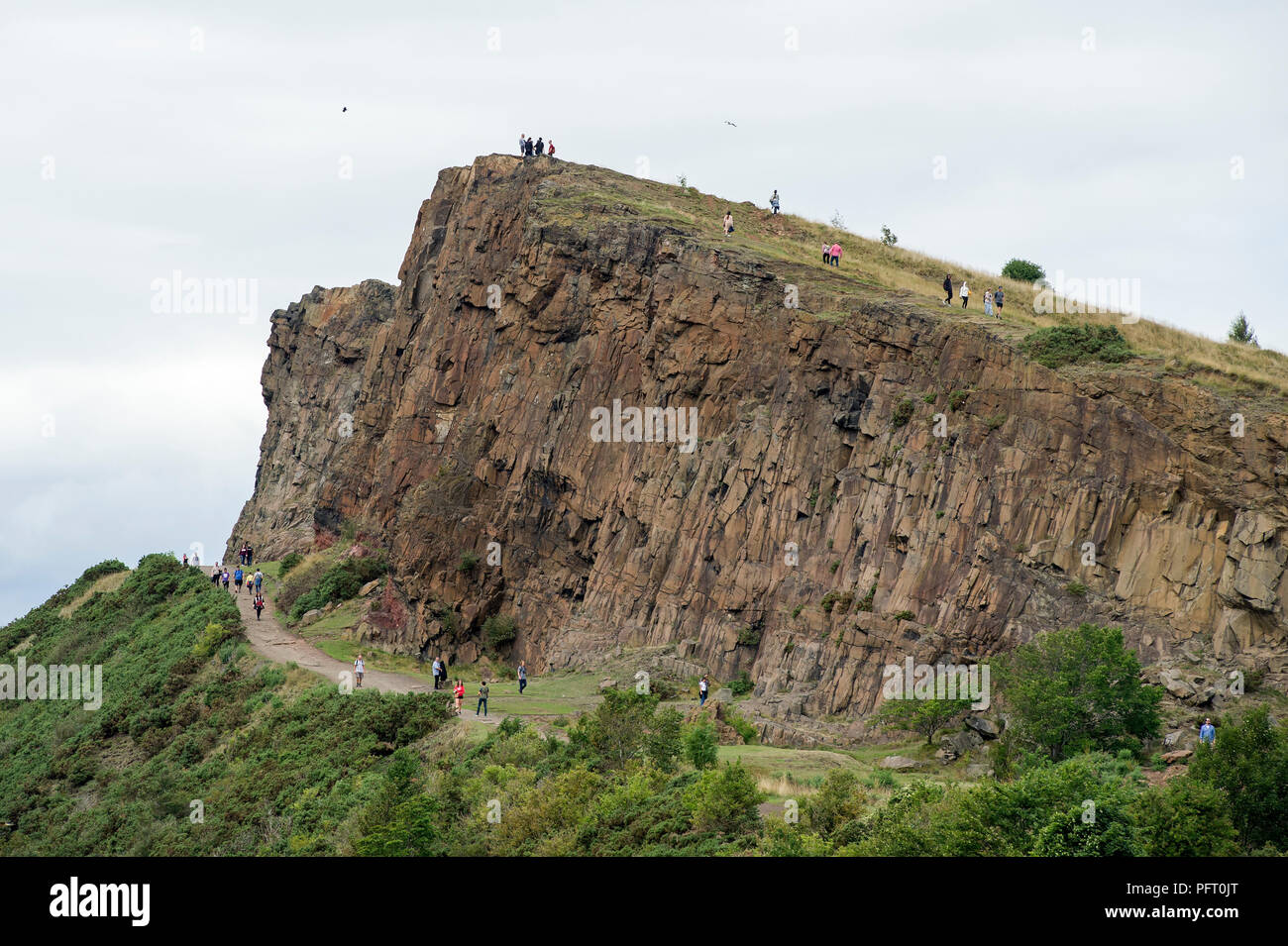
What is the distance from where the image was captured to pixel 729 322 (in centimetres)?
5031

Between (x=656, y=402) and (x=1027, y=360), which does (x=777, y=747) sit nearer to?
(x=1027, y=360)

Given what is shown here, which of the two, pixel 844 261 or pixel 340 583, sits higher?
pixel 844 261

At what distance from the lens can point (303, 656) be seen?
50.8 metres

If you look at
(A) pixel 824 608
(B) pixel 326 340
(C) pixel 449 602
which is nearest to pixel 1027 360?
(A) pixel 824 608

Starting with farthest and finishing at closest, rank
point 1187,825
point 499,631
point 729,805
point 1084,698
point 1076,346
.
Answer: point 499,631
point 1076,346
point 1084,698
point 729,805
point 1187,825

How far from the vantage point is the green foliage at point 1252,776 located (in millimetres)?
23734

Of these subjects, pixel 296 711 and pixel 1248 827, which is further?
pixel 296 711

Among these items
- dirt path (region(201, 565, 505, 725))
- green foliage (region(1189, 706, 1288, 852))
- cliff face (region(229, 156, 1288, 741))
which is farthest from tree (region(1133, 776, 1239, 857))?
dirt path (region(201, 565, 505, 725))

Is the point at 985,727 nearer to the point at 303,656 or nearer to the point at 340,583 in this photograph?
the point at 303,656

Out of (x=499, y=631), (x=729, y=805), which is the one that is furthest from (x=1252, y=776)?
(x=499, y=631)

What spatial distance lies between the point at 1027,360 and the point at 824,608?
1083 cm

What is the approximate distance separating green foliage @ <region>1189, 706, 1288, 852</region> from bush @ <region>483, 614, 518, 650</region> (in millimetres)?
32678

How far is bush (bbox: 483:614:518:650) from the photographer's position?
53406mm

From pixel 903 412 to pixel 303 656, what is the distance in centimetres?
2617
